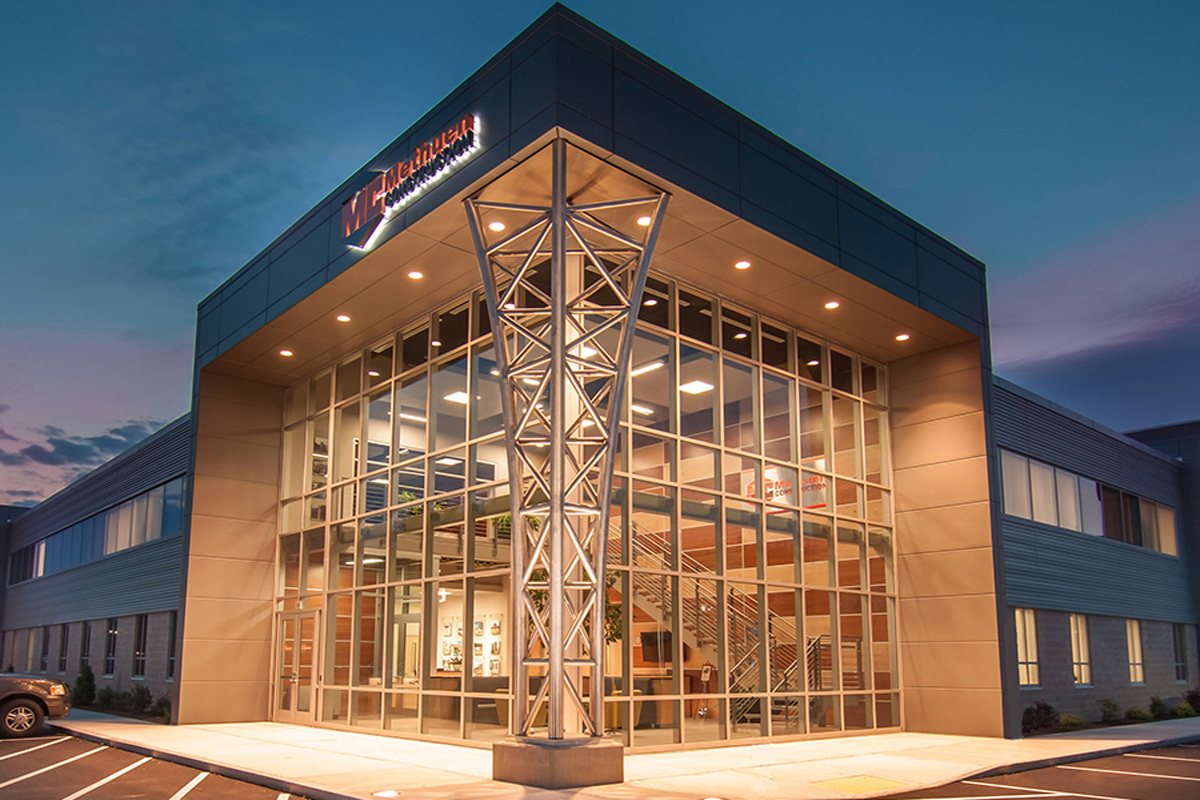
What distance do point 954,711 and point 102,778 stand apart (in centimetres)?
1401

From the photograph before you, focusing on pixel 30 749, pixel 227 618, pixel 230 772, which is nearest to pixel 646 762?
pixel 230 772

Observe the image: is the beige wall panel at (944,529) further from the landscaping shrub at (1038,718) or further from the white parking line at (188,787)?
the white parking line at (188,787)

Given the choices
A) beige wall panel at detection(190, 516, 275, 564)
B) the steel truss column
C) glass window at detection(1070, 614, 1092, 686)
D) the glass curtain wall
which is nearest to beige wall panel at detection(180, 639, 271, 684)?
the glass curtain wall

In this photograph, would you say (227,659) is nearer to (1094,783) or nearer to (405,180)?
(405,180)

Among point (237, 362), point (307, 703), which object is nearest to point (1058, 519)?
point (307, 703)

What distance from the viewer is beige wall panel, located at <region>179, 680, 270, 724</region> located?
64.6 feet

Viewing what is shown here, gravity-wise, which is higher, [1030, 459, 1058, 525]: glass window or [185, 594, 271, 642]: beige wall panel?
[1030, 459, 1058, 525]: glass window

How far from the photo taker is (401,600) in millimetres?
17016

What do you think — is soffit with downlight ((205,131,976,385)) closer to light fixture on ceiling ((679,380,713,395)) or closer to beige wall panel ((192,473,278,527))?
light fixture on ceiling ((679,380,713,395))

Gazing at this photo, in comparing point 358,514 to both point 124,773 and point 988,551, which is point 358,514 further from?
Answer: point 988,551

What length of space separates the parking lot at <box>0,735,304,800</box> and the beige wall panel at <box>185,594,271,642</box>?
429cm

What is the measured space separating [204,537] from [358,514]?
4043mm

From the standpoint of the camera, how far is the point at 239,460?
21406 millimetres

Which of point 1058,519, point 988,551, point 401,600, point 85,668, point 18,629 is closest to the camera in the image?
point 401,600
